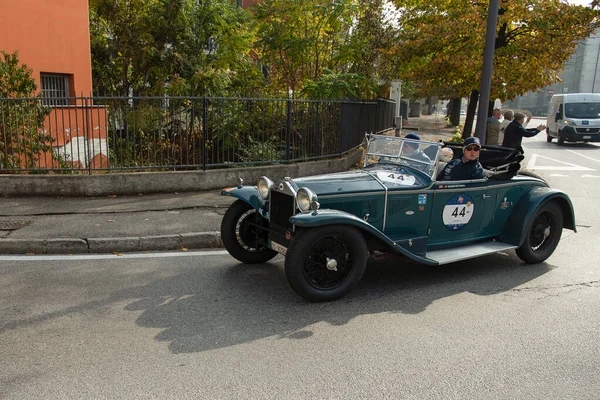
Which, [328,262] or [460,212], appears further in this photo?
[460,212]

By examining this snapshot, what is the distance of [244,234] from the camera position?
6031mm

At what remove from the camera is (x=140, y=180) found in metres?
9.49

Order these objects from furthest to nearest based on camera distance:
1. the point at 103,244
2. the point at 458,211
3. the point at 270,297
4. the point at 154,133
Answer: the point at 154,133, the point at 103,244, the point at 458,211, the point at 270,297

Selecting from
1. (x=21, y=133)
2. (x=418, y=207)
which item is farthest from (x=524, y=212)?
(x=21, y=133)

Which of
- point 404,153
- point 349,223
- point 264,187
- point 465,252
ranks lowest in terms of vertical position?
point 465,252

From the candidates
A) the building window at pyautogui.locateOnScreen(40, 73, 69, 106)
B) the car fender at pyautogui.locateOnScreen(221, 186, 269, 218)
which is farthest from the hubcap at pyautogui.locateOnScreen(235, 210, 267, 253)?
the building window at pyautogui.locateOnScreen(40, 73, 69, 106)

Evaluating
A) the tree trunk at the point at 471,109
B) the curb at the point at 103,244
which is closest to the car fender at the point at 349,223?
the curb at the point at 103,244

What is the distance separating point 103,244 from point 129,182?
305 centimetres

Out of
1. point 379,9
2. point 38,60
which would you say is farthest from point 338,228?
point 379,9

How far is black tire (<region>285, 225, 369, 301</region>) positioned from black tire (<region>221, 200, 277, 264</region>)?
97cm

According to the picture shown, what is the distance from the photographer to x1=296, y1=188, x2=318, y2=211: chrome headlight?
487cm

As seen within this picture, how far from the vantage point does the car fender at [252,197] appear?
558 cm

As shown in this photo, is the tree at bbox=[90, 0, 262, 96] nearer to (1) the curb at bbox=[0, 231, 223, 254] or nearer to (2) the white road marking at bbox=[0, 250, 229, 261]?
(1) the curb at bbox=[0, 231, 223, 254]

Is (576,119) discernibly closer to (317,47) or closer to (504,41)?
(504,41)
